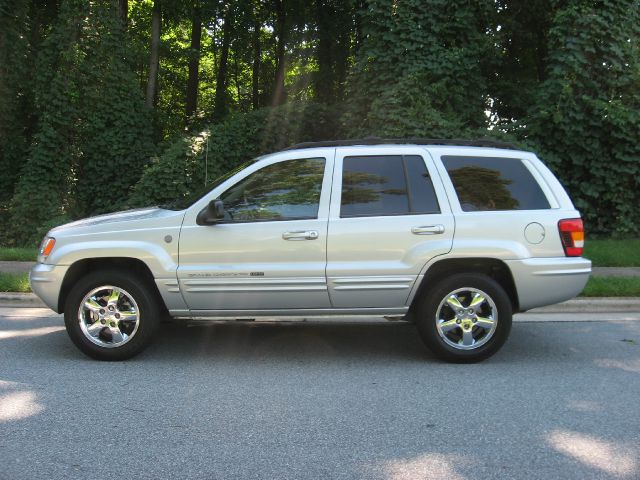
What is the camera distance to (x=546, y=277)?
18.1ft

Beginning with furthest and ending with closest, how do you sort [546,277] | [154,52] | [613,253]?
[154,52], [613,253], [546,277]

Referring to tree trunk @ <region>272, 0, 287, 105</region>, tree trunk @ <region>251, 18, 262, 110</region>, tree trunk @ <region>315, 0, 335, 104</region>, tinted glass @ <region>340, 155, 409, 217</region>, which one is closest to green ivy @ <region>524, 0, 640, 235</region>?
tinted glass @ <region>340, 155, 409, 217</region>

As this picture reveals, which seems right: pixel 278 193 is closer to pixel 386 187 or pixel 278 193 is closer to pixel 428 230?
pixel 386 187

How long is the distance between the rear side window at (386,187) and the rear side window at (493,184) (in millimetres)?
278

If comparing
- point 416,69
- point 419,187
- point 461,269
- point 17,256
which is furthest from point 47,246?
point 416,69

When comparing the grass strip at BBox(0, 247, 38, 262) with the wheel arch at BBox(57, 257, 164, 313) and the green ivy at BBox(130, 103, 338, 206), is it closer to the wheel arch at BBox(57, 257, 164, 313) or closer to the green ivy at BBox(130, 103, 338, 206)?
the green ivy at BBox(130, 103, 338, 206)

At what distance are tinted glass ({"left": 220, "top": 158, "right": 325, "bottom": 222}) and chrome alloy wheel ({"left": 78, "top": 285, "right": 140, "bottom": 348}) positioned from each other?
118 cm

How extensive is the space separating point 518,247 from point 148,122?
1379cm

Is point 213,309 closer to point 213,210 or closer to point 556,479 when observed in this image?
point 213,210

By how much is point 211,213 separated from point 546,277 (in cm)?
299

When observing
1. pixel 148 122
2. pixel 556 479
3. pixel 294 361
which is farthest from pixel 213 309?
pixel 148 122

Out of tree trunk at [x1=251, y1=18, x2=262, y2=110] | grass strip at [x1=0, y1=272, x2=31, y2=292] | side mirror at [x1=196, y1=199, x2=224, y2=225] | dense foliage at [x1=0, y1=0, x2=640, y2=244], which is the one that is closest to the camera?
side mirror at [x1=196, y1=199, x2=224, y2=225]

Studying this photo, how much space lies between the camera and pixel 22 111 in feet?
59.3

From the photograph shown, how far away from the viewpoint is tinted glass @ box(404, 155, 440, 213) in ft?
18.4
